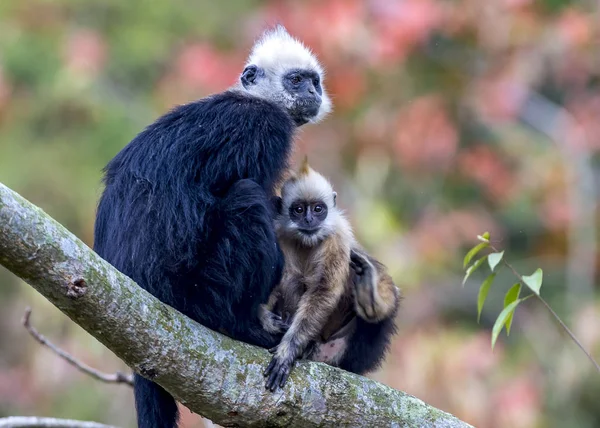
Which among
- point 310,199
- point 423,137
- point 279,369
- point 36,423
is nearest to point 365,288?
point 310,199

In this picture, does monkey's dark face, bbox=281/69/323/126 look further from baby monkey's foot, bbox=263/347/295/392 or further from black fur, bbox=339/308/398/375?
baby monkey's foot, bbox=263/347/295/392

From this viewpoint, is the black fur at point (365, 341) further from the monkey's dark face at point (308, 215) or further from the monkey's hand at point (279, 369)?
the monkey's hand at point (279, 369)

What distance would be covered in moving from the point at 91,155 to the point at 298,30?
2.15 metres

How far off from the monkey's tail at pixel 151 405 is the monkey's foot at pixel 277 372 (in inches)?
19.4

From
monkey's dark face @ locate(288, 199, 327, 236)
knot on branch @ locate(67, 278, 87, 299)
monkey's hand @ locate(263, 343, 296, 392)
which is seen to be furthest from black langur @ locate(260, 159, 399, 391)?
knot on branch @ locate(67, 278, 87, 299)

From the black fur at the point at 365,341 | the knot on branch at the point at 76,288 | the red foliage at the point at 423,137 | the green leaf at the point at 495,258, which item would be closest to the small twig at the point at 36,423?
the knot on branch at the point at 76,288

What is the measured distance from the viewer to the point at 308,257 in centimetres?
387

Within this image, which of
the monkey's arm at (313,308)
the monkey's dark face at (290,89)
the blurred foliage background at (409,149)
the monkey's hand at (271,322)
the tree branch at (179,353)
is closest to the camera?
the tree branch at (179,353)

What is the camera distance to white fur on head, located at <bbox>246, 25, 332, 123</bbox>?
4.48 metres

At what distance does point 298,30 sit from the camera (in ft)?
26.2

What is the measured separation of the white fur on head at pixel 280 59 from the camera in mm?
4477

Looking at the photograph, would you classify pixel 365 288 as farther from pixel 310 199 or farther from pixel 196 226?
pixel 196 226

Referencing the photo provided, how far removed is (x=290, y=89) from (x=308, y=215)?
861mm

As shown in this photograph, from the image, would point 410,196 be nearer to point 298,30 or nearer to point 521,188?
point 521,188
